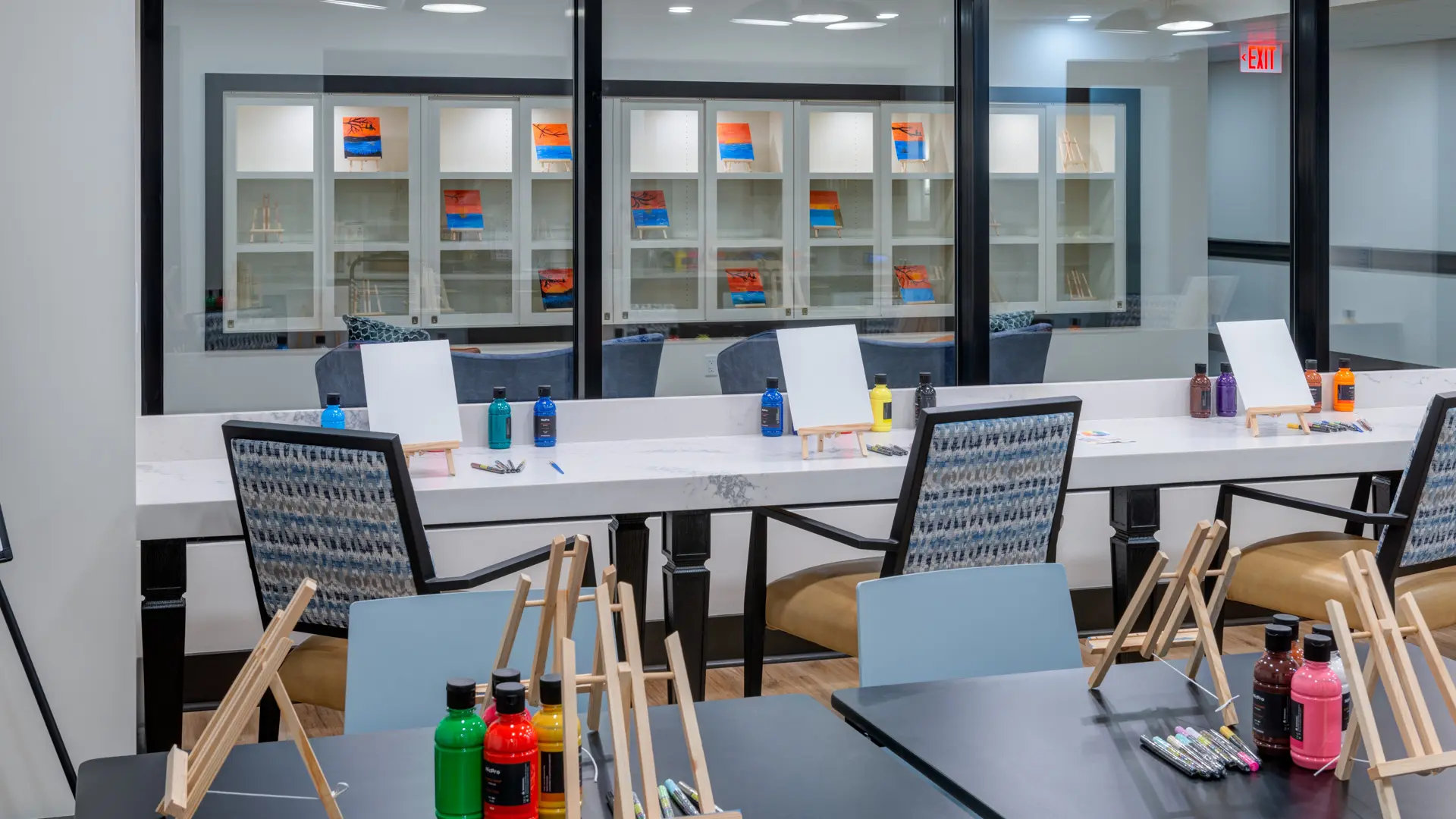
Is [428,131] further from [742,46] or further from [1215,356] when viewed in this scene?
[1215,356]

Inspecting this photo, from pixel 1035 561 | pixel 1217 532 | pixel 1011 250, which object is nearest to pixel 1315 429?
pixel 1011 250

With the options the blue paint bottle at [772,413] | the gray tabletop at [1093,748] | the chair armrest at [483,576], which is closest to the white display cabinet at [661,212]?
the blue paint bottle at [772,413]

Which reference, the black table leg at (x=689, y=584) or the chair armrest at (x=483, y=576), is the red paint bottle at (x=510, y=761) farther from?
the black table leg at (x=689, y=584)

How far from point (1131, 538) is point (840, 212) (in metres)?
1.43

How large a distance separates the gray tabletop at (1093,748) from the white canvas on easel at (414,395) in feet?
5.58

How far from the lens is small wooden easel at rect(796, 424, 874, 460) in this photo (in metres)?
3.53

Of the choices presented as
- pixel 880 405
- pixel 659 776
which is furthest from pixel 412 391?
pixel 659 776

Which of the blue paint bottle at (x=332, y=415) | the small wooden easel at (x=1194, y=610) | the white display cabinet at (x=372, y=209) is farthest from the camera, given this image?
the white display cabinet at (x=372, y=209)

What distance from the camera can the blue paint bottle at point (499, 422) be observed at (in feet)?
12.2

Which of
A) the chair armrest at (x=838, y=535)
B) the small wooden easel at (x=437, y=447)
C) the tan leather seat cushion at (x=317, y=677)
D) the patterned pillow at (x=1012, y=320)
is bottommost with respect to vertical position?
the tan leather seat cushion at (x=317, y=677)

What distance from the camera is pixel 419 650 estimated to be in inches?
79.4

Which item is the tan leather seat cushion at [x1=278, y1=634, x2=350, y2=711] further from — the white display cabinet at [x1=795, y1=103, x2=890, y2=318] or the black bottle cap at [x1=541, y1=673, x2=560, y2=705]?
the white display cabinet at [x1=795, y1=103, x2=890, y2=318]

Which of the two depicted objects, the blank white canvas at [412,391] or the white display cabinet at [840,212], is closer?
the blank white canvas at [412,391]

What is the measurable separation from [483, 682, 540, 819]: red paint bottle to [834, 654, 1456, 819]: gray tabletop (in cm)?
51
